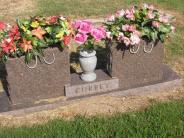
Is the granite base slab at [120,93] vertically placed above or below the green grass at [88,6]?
below

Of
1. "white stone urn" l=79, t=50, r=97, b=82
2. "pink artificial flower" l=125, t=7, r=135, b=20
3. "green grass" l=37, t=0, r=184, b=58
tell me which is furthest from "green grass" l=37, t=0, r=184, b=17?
"white stone urn" l=79, t=50, r=97, b=82

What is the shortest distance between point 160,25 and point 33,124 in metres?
2.54

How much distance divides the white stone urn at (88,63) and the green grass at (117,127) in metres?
0.84

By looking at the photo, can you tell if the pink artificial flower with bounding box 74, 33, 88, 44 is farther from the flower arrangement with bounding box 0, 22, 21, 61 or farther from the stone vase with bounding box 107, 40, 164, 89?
the flower arrangement with bounding box 0, 22, 21, 61

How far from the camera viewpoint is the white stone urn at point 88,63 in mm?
6609

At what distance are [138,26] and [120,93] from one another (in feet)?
3.69

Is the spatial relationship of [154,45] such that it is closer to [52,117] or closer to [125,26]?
[125,26]

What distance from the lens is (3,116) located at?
20.8 ft

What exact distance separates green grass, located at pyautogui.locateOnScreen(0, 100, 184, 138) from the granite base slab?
41 cm

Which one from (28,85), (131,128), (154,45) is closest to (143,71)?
(154,45)

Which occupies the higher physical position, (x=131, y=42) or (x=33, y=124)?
(x=131, y=42)

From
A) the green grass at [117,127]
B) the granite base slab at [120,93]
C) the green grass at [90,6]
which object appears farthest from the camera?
the green grass at [90,6]

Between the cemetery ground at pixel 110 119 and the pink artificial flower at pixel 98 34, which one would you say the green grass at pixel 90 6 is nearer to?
the cemetery ground at pixel 110 119

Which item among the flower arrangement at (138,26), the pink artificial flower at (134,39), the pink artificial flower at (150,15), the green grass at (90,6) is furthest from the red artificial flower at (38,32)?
the green grass at (90,6)
